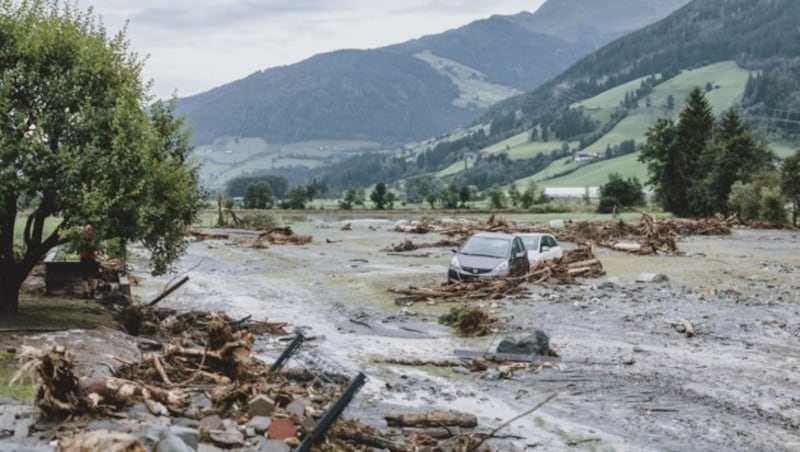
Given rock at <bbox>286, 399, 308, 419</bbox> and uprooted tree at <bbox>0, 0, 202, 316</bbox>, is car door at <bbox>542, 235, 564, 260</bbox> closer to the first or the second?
uprooted tree at <bbox>0, 0, 202, 316</bbox>

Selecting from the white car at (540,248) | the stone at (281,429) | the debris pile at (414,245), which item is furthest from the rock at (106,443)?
the debris pile at (414,245)

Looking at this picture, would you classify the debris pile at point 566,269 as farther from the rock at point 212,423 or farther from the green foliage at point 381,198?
the green foliage at point 381,198

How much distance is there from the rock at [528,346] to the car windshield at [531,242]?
15.6 meters

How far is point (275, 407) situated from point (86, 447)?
3.12m

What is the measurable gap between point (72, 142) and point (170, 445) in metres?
10.4

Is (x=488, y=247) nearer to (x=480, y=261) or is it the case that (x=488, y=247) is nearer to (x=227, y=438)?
(x=480, y=261)

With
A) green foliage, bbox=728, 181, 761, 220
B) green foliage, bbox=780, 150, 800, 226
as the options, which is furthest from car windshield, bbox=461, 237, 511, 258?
green foliage, bbox=728, 181, 761, 220

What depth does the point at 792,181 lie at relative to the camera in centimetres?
6147

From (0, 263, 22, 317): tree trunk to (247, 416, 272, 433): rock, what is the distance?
391 inches

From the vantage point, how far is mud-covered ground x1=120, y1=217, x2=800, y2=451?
1226cm

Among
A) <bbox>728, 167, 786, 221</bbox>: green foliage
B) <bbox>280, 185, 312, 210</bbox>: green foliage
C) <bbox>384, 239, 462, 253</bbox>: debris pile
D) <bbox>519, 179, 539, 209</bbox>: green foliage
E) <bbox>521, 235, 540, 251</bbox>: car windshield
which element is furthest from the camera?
<bbox>280, 185, 312, 210</bbox>: green foliage

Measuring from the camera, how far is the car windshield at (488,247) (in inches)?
1118

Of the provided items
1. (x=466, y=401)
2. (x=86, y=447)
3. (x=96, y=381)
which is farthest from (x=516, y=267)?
(x=86, y=447)

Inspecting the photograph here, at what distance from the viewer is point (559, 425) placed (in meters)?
12.1
